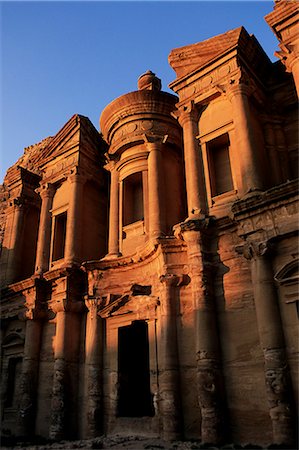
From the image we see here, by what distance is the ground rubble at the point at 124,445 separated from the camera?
8.97 metres

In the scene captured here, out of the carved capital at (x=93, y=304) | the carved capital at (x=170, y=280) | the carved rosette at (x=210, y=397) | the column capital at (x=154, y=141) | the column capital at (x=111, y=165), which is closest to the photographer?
the carved rosette at (x=210, y=397)

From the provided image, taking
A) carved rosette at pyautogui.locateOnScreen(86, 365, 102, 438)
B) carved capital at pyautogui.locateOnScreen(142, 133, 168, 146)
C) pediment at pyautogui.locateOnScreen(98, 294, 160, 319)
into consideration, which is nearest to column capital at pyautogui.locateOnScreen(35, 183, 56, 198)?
carved capital at pyautogui.locateOnScreen(142, 133, 168, 146)

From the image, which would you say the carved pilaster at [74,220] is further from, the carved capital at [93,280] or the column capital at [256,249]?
the column capital at [256,249]

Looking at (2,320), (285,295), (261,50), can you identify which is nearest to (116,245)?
(2,320)

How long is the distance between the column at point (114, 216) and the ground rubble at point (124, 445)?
6052 millimetres

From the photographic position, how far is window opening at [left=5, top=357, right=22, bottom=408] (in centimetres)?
1603

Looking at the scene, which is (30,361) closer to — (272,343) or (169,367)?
(169,367)

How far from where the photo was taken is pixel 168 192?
1527 centimetres

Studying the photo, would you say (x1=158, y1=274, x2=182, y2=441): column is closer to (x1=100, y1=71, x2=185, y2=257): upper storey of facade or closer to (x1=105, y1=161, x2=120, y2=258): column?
(x1=100, y1=71, x2=185, y2=257): upper storey of facade

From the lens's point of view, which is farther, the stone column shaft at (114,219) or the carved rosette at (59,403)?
the stone column shaft at (114,219)

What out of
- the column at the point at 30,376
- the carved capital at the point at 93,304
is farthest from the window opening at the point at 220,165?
the column at the point at 30,376

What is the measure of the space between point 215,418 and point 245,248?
405 centimetres

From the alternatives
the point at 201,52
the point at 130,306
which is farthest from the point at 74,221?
the point at 201,52

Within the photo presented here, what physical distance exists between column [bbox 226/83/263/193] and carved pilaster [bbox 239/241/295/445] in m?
2.02
